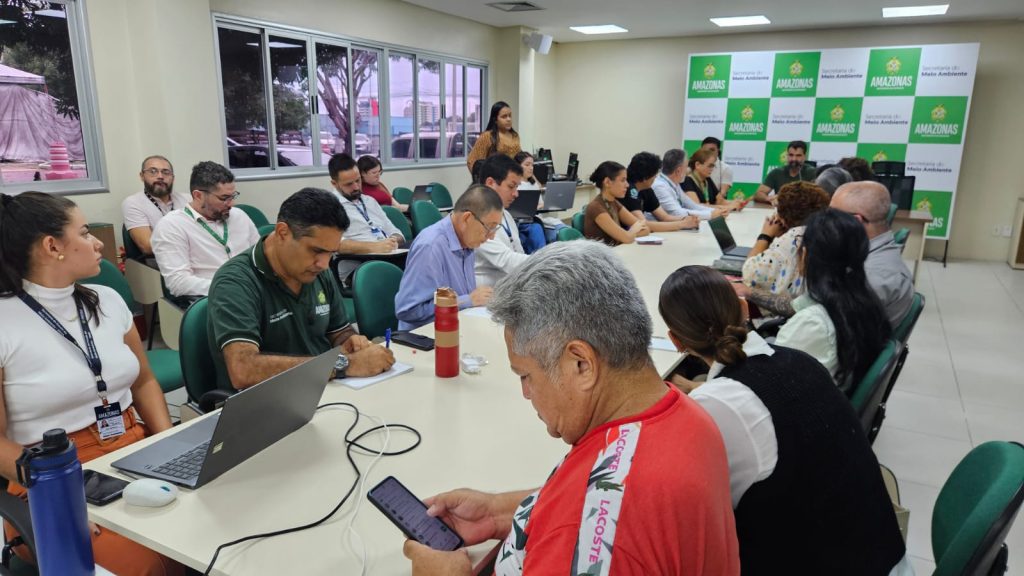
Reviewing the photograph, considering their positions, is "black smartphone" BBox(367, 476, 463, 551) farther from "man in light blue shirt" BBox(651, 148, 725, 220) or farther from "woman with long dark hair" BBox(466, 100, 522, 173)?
"woman with long dark hair" BBox(466, 100, 522, 173)

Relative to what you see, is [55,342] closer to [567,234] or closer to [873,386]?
[873,386]

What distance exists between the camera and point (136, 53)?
183 inches

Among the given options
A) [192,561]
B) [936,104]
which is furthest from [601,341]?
[936,104]

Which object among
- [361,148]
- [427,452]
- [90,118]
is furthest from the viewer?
[361,148]

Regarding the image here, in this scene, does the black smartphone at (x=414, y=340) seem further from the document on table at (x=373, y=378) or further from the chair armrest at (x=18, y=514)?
the chair armrest at (x=18, y=514)

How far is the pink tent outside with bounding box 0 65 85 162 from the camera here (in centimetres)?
420

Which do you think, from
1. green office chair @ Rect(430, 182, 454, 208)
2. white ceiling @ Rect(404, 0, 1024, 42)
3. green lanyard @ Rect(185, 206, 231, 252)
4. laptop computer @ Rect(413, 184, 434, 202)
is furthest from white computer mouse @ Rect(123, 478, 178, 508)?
white ceiling @ Rect(404, 0, 1024, 42)

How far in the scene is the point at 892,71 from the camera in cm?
763

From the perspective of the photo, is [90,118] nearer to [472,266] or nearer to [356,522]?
[472,266]

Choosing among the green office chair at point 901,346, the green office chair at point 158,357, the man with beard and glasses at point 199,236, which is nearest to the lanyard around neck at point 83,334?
the green office chair at point 158,357

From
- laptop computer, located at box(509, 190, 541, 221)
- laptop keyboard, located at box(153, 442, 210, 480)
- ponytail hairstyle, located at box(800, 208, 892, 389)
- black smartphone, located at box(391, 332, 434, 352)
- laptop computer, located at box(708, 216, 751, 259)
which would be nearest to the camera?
laptop keyboard, located at box(153, 442, 210, 480)

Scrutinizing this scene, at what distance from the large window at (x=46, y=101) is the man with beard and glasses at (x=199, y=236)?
1573mm

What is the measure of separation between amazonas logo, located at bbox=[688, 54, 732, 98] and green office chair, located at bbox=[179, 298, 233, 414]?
806cm

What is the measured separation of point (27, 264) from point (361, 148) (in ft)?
18.4
